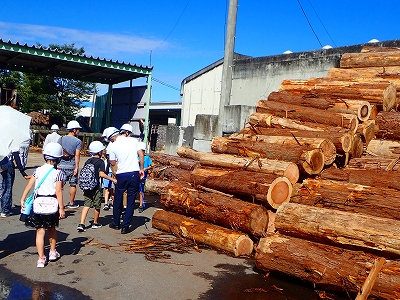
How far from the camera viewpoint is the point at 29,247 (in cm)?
704

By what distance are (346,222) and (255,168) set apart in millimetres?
2327

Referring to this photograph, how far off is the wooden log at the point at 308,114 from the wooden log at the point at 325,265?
3244 millimetres

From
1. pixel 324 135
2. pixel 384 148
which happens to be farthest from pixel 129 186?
pixel 384 148

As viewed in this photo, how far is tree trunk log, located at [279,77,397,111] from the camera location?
368 inches

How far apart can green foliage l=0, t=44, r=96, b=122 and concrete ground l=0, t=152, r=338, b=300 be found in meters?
24.5

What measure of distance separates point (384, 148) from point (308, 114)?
160 cm

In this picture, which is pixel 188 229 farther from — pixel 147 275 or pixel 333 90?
pixel 333 90

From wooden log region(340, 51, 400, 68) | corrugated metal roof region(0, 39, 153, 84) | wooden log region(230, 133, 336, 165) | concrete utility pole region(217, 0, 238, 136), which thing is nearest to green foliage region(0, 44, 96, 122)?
corrugated metal roof region(0, 39, 153, 84)

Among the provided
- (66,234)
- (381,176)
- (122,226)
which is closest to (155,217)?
(122,226)

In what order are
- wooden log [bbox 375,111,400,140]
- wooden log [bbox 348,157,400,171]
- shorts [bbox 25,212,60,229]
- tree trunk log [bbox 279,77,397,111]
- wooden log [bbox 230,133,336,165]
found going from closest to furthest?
shorts [bbox 25,212,60,229] < wooden log [bbox 348,157,400,171] < wooden log [bbox 230,133,336,165] < wooden log [bbox 375,111,400,140] < tree trunk log [bbox 279,77,397,111]

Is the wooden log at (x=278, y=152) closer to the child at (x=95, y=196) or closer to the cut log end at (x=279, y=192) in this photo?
the cut log end at (x=279, y=192)

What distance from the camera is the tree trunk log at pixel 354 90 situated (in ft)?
30.6

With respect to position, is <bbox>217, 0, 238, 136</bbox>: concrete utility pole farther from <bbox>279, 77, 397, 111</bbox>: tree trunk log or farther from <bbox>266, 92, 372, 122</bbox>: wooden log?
<bbox>279, 77, 397, 111</bbox>: tree trunk log

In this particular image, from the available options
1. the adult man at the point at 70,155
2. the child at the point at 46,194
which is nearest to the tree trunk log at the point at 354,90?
the adult man at the point at 70,155
